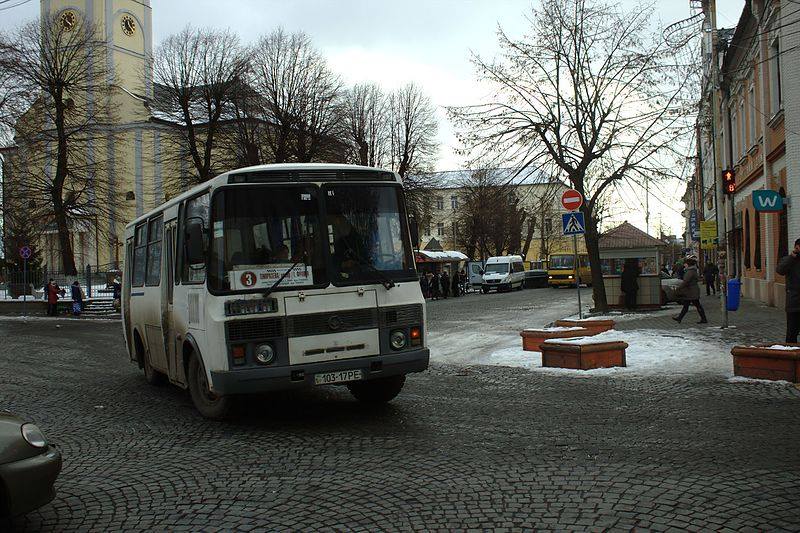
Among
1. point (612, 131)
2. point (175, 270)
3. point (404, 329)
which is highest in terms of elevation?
point (612, 131)

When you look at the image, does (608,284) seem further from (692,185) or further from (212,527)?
(212,527)

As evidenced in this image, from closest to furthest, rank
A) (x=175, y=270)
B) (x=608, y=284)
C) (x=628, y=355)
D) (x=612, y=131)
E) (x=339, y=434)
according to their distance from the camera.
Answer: (x=339, y=434) < (x=175, y=270) < (x=628, y=355) < (x=612, y=131) < (x=608, y=284)

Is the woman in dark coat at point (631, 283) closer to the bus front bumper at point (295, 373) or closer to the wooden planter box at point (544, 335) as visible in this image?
the wooden planter box at point (544, 335)

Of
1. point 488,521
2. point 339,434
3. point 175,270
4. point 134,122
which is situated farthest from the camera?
point 134,122

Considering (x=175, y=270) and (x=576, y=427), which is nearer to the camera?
(x=576, y=427)

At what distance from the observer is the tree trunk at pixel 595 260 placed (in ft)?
78.6

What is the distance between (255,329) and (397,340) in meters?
1.57

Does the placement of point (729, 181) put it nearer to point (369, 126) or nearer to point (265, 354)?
point (265, 354)

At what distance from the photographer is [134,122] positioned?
60.4 meters

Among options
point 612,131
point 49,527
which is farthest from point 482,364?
point 612,131

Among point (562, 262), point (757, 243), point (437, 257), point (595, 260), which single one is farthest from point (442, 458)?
point (562, 262)

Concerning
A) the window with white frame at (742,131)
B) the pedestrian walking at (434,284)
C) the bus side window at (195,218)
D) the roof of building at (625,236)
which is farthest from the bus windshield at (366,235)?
the roof of building at (625,236)

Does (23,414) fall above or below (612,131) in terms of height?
below

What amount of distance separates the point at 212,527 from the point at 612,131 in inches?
773
